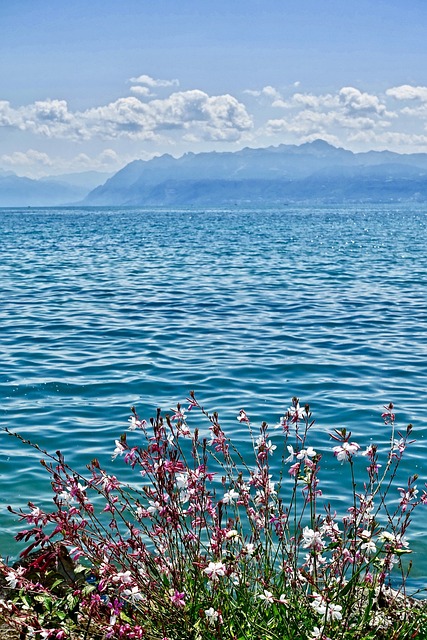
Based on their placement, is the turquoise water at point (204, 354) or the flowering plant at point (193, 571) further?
the turquoise water at point (204, 354)

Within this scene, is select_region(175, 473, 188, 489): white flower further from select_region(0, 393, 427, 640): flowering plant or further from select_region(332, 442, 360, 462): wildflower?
select_region(332, 442, 360, 462): wildflower

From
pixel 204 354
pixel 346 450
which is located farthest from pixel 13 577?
pixel 204 354

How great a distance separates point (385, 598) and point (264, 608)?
1377 millimetres

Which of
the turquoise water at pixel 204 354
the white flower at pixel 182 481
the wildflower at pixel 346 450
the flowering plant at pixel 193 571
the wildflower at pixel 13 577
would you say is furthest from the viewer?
the turquoise water at pixel 204 354

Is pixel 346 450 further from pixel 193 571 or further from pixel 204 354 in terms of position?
pixel 204 354

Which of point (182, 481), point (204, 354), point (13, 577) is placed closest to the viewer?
point (13, 577)

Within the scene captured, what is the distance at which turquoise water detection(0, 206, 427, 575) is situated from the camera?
11539 millimetres

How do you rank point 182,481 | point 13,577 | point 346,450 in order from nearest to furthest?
1. point 346,450
2. point 13,577
3. point 182,481

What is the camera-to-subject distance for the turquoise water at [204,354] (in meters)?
11.5

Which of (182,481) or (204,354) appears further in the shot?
(204,354)

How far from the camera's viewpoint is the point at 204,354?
55.5 ft

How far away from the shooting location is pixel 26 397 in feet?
44.3

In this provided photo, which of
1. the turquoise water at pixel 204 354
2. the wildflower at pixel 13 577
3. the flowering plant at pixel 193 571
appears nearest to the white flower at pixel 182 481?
the flowering plant at pixel 193 571

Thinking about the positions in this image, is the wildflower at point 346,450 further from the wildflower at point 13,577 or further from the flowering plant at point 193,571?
the wildflower at point 13,577
